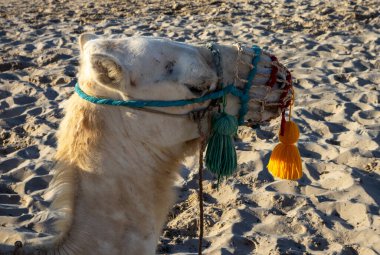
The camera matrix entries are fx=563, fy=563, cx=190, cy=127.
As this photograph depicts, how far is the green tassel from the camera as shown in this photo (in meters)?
2.62

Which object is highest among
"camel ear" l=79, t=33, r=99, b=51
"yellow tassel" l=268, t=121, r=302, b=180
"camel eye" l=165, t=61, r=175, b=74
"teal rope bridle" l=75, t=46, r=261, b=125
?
"camel ear" l=79, t=33, r=99, b=51

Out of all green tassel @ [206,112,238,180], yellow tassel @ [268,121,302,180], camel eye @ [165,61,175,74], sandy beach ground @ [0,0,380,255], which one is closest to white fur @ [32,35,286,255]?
camel eye @ [165,61,175,74]

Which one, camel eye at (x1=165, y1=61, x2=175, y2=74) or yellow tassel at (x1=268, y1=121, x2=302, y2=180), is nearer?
camel eye at (x1=165, y1=61, x2=175, y2=74)

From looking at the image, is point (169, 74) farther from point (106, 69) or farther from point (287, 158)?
point (287, 158)

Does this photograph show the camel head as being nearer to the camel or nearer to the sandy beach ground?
the camel

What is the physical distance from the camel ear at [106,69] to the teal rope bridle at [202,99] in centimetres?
10

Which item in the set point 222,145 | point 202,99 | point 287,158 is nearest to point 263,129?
point 287,158

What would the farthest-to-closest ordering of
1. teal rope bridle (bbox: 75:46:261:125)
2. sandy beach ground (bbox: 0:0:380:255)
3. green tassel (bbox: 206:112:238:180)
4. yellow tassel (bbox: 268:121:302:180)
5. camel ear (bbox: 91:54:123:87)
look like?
sandy beach ground (bbox: 0:0:380:255) → yellow tassel (bbox: 268:121:302:180) → green tassel (bbox: 206:112:238:180) → teal rope bridle (bbox: 75:46:261:125) → camel ear (bbox: 91:54:123:87)

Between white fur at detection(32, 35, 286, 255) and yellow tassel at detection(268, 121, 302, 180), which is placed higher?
white fur at detection(32, 35, 286, 255)

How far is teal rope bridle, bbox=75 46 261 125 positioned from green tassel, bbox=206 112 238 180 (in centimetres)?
11

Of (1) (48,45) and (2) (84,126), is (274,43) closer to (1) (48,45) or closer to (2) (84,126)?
(1) (48,45)

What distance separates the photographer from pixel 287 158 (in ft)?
10.3

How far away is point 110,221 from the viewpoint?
251cm

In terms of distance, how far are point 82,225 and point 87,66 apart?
71 centimetres
